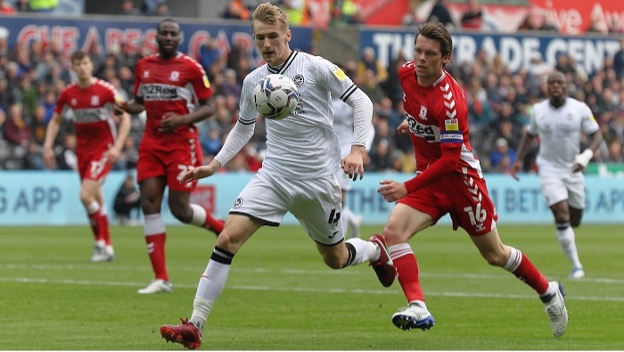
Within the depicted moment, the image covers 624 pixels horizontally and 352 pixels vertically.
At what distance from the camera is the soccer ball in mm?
9719

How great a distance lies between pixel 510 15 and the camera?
1911 inches

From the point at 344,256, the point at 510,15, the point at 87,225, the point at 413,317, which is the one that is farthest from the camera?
the point at 510,15

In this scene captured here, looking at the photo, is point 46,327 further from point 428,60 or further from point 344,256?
point 428,60

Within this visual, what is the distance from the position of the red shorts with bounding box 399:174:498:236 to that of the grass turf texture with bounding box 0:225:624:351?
0.87m

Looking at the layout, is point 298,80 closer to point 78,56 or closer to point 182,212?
point 182,212

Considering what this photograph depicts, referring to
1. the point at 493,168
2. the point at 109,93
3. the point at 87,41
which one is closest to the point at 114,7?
the point at 87,41

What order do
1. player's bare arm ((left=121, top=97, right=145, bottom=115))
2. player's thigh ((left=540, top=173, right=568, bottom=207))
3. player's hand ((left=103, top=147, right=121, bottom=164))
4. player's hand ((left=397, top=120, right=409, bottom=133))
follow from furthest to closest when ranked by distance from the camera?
player's thigh ((left=540, top=173, right=568, bottom=207))
player's hand ((left=103, top=147, right=121, bottom=164))
player's bare arm ((left=121, top=97, right=145, bottom=115))
player's hand ((left=397, top=120, right=409, bottom=133))

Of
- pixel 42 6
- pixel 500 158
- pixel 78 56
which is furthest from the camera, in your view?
pixel 500 158

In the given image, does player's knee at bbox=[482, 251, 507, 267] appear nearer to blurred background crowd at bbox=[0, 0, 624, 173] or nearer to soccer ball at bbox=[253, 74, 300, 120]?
soccer ball at bbox=[253, 74, 300, 120]

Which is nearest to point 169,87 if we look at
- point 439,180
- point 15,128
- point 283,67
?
point 283,67

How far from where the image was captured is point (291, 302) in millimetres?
13398

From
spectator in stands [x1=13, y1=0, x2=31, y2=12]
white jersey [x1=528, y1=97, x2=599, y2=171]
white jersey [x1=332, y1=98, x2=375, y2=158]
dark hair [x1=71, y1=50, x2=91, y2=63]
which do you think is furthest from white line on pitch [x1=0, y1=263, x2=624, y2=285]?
spectator in stands [x1=13, y1=0, x2=31, y2=12]

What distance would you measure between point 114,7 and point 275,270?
78.3ft

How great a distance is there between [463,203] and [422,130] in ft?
2.09
